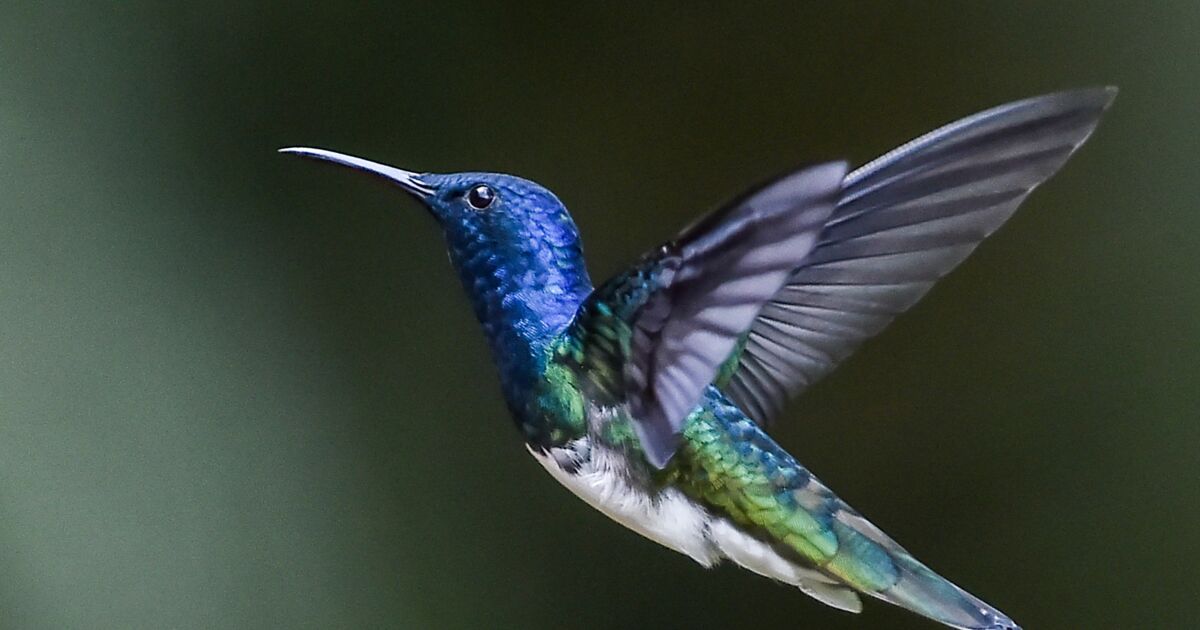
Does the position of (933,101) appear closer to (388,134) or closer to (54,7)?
(388,134)

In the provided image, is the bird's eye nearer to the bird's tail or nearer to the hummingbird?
the hummingbird

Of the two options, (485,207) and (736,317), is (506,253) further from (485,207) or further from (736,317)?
(736,317)

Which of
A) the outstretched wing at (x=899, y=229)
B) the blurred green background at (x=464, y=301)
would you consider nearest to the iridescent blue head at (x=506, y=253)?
the outstretched wing at (x=899, y=229)

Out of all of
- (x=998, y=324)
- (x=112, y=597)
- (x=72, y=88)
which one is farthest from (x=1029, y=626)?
(x=72, y=88)

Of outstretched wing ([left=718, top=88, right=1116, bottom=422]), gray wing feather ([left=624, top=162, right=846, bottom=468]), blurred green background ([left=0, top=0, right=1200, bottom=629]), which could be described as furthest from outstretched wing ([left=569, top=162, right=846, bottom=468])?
blurred green background ([left=0, top=0, right=1200, bottom=629])

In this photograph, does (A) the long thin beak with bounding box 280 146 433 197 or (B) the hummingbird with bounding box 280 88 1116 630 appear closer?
(B) the hummingbird with bounding box 280 88 1116 630

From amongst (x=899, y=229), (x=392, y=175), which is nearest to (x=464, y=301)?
(x=392, y=175)
